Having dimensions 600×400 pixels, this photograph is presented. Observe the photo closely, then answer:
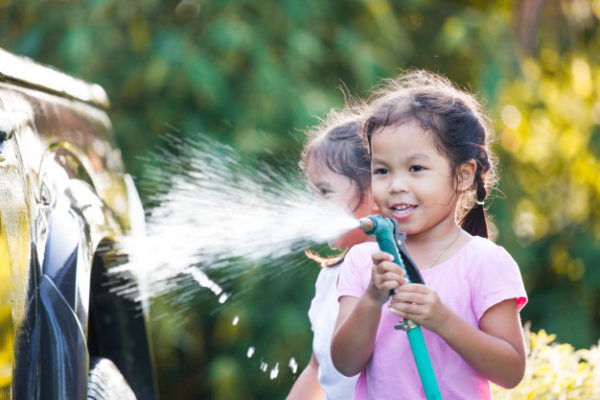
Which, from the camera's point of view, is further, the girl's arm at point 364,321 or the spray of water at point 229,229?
the spray of water at point 229,229

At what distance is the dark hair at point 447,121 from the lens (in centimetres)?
196

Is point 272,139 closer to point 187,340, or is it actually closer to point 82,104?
point 187,340

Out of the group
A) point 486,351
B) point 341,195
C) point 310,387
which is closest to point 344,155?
point 341,195

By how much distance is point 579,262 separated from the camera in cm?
613

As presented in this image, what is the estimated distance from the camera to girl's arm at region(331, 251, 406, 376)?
67.9 inches

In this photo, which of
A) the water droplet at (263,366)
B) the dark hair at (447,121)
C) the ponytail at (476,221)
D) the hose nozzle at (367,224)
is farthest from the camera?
the water droplet at (263,366)

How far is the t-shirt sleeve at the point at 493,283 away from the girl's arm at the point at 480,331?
0.09 ft

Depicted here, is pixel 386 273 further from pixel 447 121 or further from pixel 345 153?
pixel 345 153

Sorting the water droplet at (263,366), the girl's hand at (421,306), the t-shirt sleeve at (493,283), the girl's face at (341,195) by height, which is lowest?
the girl's hand at (421,306)

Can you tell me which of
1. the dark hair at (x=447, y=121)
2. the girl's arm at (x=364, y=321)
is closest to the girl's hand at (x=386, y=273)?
the girl's arm at (x=364, y=321)

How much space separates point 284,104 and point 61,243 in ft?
11.8

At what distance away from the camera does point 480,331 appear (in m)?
1.78

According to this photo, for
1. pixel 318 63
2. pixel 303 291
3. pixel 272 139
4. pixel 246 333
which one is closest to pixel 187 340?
pixel 246 333

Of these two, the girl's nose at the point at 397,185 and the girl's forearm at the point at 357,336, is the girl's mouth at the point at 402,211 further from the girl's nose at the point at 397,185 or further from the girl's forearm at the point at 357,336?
the girl's forearm at the point at 357,336
